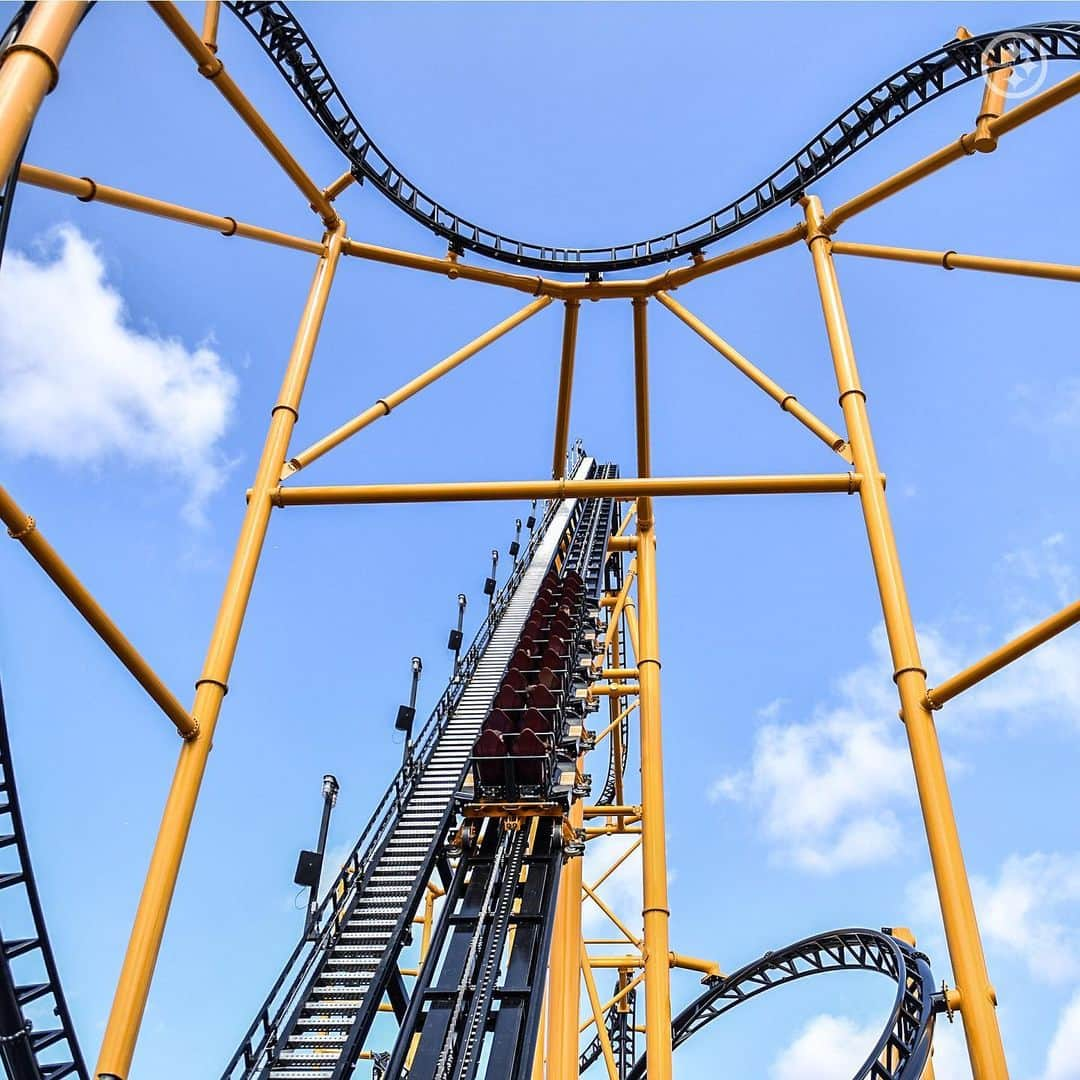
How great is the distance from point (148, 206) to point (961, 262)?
17.1 ft

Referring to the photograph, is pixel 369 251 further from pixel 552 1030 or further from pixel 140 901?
pixel 552 1030

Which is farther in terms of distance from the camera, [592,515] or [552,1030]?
[592,515]

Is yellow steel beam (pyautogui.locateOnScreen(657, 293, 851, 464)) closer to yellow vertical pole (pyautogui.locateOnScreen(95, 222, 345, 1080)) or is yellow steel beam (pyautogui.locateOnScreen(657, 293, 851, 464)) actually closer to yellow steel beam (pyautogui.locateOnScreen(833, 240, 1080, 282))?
yellow steel beam (pyautogui.locateOnScreen(833, 240, 1080, 282))

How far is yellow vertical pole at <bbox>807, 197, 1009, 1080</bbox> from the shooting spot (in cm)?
440

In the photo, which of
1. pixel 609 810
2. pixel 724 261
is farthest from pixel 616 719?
pixel 724 261

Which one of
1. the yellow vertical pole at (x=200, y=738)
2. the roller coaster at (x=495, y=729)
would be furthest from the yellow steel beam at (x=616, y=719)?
the yellow vertical pole at (x=200, y=738)

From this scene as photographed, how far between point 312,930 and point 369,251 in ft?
16.3

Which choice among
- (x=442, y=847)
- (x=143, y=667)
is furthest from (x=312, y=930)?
(x=143, y=667)

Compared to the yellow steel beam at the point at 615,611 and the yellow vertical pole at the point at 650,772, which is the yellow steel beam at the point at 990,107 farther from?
the yellow steel beam at the point at 615,611

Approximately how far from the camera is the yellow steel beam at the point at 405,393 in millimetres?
6648

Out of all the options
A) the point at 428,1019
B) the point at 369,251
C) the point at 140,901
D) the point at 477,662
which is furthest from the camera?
the point at 477,662

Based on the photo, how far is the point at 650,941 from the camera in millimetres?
8445

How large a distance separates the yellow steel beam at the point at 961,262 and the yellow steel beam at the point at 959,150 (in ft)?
0.85

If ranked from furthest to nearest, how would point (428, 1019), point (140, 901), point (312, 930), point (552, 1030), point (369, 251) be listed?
point (369, 251) → point (552, 1030) → point (312, 930) → point (428, 1019) → point (140, 901)
